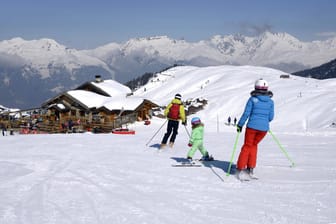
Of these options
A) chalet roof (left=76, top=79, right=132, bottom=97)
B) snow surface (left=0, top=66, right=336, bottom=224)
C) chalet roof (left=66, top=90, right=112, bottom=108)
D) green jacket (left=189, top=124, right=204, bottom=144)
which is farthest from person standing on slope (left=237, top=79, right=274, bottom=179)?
chalet roof (left=76, top=79, right=132, bottom=97)

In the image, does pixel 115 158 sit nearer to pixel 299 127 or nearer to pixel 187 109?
pixel 299 127

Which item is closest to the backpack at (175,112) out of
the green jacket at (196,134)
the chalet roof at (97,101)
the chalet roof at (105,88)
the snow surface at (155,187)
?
the snow surface at (155,187)

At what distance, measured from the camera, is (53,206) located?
6.29 meters

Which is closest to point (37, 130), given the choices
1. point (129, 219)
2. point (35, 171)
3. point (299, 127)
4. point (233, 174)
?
point (299, 127)

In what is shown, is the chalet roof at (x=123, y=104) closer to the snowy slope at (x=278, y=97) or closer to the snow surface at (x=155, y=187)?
the snowy slope at (x=278, y=97)

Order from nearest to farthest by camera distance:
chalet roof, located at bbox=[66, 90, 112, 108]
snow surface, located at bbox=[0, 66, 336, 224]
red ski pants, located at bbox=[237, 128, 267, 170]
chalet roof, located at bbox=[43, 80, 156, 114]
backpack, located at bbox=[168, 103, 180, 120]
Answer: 1. snow surface, located at bbox=[0, 66, 336, 224]
2. red ski pants, located at bbox=[237, 128, 267, 170]
3. backpack, located at bbox=[168, 103, 180, 120]
4. chalet roof, located at bbox=[43, 80, 156, 114]
5. chalet roof, located at bbox=[66, 90, 112, 108]

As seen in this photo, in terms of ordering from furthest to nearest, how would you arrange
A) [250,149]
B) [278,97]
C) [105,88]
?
1. [278,97]
2. [105,88]
3. [250,149]

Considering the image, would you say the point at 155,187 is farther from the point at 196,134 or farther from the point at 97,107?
the point at 97,107

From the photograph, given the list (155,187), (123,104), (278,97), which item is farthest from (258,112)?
(278,97)

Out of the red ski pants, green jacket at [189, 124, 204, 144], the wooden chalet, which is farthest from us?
the wooden chalet

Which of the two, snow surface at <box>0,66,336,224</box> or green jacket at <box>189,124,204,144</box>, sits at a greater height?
green jacket at <box>189,124,204,144</box>

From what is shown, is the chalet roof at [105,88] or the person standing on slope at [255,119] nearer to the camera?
the person standing on slope at [255,119]

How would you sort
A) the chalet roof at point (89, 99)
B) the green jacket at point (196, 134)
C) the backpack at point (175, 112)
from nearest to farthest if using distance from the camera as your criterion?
the green jacket at point (196, 134), the backpack at point (175, 112), the chalet roof at point (89, 99)

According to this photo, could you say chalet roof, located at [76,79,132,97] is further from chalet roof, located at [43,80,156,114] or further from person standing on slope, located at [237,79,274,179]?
person standing on slope, located at [237,79,274,179]
